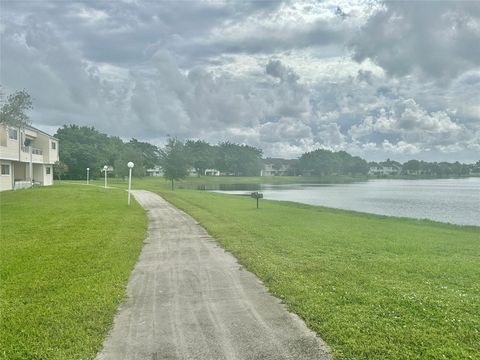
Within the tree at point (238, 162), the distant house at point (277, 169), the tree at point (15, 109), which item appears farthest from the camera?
the distant house at point (277, 169)

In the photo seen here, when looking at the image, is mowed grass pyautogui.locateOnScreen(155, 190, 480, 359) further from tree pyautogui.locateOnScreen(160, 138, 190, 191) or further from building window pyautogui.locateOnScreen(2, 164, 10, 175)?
tree pyautogui.locateOnScreen(160, 138, 190, 191)

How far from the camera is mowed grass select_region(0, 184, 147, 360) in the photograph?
17.0 feet

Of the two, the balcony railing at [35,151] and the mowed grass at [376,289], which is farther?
the balcony railing at [35,151]

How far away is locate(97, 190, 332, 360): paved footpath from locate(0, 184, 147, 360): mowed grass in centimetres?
35

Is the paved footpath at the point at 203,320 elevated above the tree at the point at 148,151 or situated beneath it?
situated beneath

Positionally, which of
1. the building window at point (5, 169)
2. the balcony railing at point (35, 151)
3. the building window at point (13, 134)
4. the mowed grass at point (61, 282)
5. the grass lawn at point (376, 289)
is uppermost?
the building window at point (13, 134)

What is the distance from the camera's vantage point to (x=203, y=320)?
585 centimetres

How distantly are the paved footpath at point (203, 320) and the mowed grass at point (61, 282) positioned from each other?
350mm

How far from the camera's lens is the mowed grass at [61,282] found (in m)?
5.17

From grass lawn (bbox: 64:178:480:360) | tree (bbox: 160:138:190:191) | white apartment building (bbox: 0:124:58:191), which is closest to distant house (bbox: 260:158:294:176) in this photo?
tree (bbox: 160:138:190:191)

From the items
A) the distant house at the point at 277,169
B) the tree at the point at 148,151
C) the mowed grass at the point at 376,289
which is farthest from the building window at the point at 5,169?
the distant house at the point at 277,169

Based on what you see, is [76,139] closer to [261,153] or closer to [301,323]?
[261,153]

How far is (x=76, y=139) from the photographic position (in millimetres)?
98000

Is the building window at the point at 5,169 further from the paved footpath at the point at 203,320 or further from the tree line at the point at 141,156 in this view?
the paved footpath at the point at 203,320
